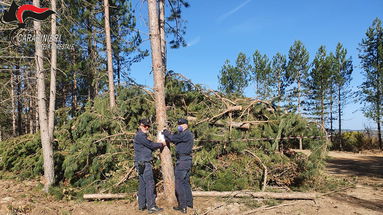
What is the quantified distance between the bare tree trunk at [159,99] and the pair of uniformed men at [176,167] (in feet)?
0.66

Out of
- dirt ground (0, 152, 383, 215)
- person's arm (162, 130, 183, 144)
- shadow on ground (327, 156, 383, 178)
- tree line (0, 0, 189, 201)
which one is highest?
tree line (0, 0, 189, 201)

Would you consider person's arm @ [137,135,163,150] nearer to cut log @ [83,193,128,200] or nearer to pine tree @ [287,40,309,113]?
cut log @ [83,193,128,200]

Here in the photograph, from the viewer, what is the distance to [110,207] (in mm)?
4680

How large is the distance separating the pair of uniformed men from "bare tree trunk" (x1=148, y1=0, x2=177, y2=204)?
20 centimetres

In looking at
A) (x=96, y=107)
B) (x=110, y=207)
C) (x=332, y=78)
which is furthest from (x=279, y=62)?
(x=110, y=207)

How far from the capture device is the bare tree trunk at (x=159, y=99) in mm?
4551

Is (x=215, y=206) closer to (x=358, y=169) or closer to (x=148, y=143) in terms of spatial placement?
(x=148, y=143)

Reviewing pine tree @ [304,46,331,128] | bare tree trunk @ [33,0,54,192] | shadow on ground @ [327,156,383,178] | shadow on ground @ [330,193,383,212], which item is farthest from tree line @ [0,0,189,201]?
pine tree @ [304,46,331,128]

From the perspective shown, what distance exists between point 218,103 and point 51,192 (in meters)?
4.74

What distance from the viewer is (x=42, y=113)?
563 cm

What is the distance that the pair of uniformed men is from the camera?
432cm

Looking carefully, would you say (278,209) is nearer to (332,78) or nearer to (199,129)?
(199,129)

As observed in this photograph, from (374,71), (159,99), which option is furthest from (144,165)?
(374,71)

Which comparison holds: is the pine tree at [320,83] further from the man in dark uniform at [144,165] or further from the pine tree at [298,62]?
the man in dark uniform at [144,165]
